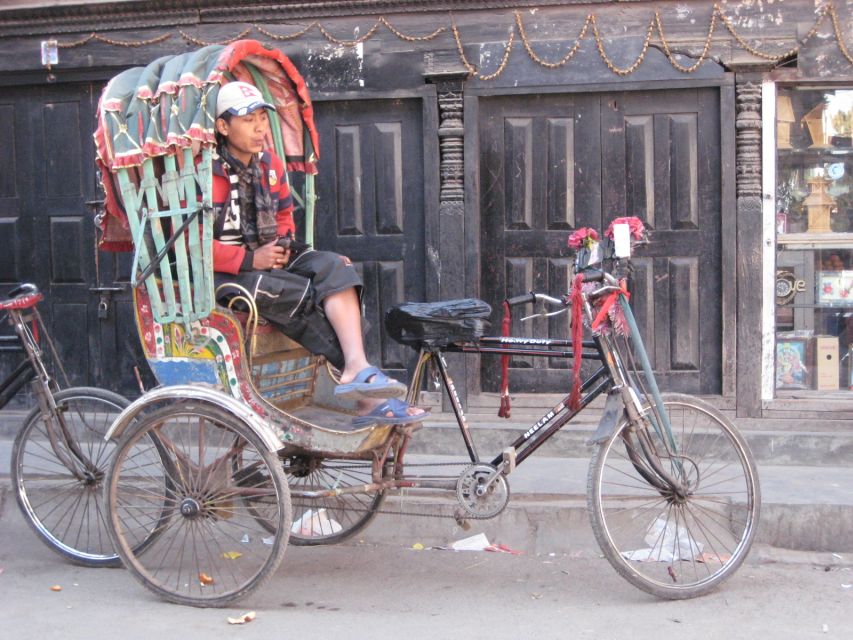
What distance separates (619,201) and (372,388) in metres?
3.51

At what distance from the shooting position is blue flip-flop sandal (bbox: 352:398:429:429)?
4.22 meters

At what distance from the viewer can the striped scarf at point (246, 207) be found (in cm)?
449

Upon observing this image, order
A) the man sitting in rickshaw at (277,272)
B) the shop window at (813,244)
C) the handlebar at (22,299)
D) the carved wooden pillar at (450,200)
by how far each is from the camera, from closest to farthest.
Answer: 1. the man sitting in rickshaw at (277,272)
2. the handlebar at (22,299)
3. the shop window at (813,244)
4. the carved wooden pillar at (450,200)

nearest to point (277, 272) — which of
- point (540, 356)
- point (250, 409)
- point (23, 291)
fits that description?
point (250, 409)

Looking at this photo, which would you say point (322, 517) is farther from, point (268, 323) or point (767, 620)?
point (767, 620)

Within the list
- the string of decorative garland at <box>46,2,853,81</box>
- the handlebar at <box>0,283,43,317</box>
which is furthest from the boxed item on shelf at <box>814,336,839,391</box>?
the handlebar at <box>0,283,43,317</box>

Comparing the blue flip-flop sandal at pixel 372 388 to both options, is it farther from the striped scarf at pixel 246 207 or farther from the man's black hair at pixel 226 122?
the man's black hair at pixel 226 122

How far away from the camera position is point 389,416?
4238 mm

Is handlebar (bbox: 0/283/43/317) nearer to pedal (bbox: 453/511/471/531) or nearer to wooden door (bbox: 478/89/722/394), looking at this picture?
pedal (bbox: 453/511/471/531)

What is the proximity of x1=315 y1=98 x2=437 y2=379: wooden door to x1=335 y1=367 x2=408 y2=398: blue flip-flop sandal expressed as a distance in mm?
3099

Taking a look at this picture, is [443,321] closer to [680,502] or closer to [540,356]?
[540,356]

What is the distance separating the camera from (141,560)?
180 inches

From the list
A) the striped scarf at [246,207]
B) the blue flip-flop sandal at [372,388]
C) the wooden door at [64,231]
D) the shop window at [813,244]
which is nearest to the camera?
the blue flip-flop sandal at [372,388]

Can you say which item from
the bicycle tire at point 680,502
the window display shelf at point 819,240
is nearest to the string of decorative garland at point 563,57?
the window display shelf at point 819,240
